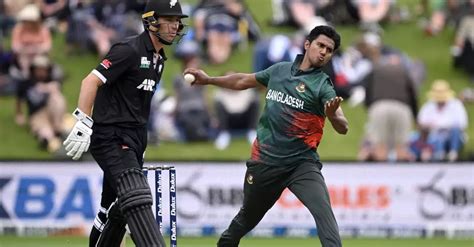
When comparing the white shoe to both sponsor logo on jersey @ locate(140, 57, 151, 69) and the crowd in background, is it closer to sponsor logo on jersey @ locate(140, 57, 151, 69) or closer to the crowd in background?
the crowd in background

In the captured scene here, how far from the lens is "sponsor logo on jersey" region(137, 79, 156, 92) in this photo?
26.9 ft

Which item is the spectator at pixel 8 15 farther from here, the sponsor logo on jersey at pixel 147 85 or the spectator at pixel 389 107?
the sponsor logo on jersey at pixel 147 85

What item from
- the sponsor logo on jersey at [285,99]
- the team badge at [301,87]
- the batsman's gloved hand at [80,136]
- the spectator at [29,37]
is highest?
the spectator at [29,37]

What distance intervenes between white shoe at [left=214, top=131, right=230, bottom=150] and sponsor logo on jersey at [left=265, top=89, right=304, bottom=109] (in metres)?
8.66

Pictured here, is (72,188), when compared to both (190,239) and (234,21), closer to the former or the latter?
(190,239)

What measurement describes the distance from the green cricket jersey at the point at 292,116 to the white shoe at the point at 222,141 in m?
8.62

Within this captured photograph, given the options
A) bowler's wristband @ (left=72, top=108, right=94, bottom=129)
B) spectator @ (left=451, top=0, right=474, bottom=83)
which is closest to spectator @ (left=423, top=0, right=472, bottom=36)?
spectator @ (left=451, top=0, right=474, bottom=83)

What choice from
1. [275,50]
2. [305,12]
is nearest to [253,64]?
[275,50]

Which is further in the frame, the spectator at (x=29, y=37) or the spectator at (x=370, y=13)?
the spectator at (x=370, y=13)

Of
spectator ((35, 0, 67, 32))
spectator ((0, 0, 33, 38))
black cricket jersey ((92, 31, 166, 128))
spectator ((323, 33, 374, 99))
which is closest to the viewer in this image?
black cricket jersey ((92, 31, 166, 128))

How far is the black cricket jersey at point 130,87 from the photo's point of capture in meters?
8.08

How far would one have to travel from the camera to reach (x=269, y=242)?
14.2 meters

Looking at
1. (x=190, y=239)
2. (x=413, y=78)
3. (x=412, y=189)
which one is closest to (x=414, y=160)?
(x=412, y=189)

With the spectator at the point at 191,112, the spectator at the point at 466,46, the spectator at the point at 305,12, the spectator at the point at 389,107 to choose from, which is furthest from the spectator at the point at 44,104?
the spectator at the point at 466,46
